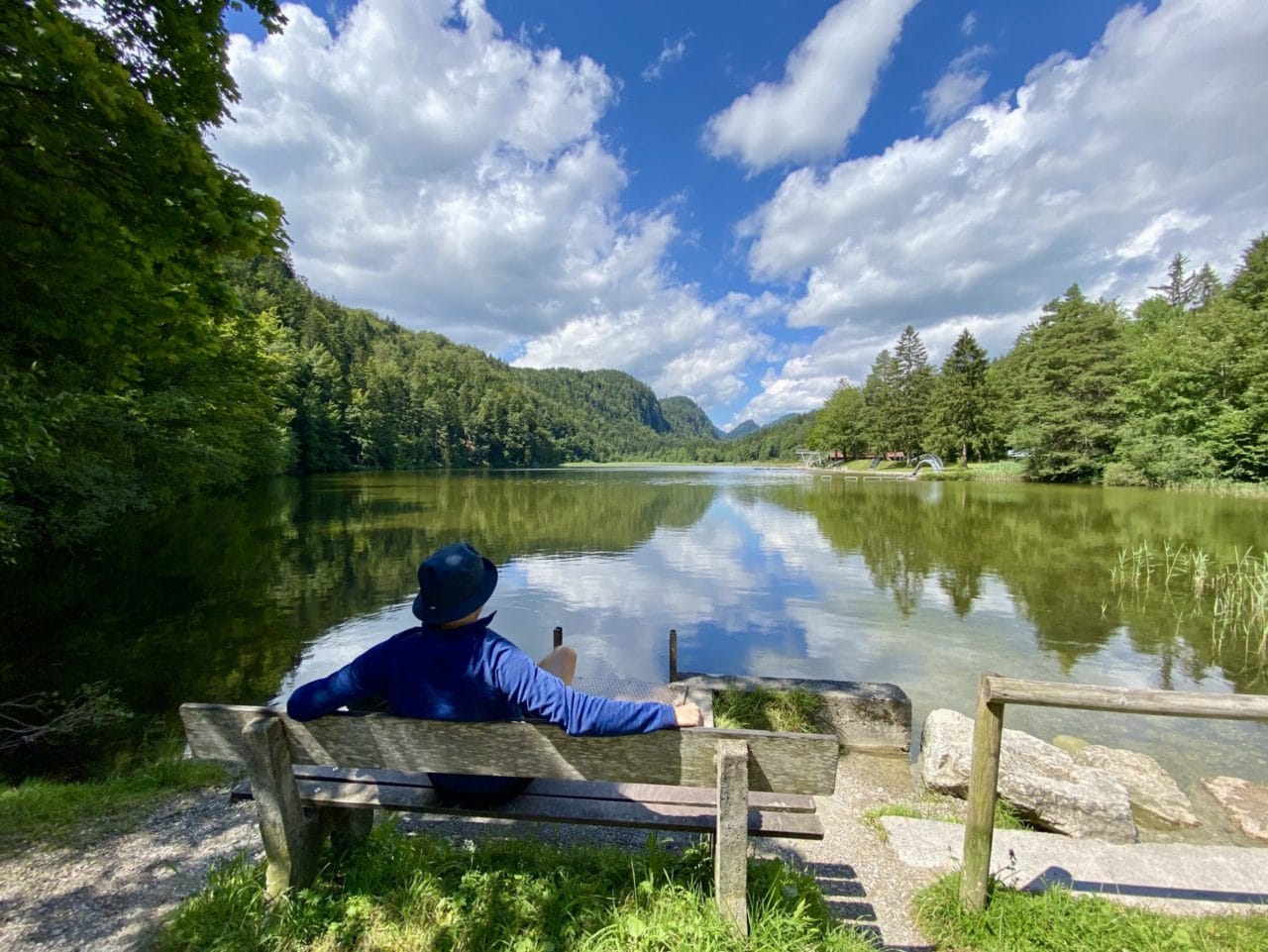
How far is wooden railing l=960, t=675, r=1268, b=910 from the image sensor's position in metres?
2.68

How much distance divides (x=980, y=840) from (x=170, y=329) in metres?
7.63

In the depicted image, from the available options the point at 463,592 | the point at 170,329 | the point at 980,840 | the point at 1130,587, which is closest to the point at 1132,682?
the point at 1130,587

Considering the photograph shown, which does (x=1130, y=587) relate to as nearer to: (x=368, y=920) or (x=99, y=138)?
(x=368, y=920)

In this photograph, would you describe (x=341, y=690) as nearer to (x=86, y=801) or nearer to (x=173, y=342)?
(x=86, y=801)

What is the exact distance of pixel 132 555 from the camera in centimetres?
1516

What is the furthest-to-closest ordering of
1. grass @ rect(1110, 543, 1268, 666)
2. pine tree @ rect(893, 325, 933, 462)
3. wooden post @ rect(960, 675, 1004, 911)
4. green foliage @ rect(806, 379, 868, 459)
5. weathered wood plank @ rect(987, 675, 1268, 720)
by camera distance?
green foliage @ rect(806, 379, 868, 459), pine tree @ rect(893, 325, 933, 462), grass @ rect(1110, 543, 1268, 666), wooden post @ rect(960, 675, 1004, 911), weathered wood plank @ rect(987, 675, 1268, 720)

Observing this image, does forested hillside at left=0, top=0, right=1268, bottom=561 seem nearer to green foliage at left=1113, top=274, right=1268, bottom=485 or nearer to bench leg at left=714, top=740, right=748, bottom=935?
green foliage at left=1113, top=274, right=1268, bottom=485

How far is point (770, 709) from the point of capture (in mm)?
5547

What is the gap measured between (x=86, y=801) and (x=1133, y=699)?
6356 mm

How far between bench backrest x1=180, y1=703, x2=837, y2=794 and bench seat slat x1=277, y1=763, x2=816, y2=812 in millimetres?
273

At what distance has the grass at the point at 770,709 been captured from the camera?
5496 millimetres

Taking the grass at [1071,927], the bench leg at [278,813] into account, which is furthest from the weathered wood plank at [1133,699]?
the bench leg at [278,813]

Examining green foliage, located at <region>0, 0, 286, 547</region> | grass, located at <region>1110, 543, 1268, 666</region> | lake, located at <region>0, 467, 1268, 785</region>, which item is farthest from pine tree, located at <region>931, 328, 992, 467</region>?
green foliage, located at <region>0, 0, 286, 547</region>

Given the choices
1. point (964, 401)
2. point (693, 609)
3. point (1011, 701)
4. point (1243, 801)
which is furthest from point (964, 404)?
point (1011, 701)
